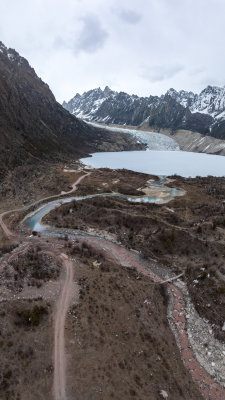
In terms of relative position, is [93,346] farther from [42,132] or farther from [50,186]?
[42,132]

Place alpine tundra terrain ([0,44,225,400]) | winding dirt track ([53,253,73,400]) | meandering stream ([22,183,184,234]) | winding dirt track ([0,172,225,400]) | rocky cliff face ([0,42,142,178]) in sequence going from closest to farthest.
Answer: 1. winding dirt track ([53,253,73,400])
2. winding dirt track ([0,172,225,400])
3. alpine tundra terrain ([0,44,225,400])
4. meandering stream ([22,183,184,234])
5. rocky cliff face ([0,42,142,178])

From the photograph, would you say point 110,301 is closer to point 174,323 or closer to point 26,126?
point 174,323

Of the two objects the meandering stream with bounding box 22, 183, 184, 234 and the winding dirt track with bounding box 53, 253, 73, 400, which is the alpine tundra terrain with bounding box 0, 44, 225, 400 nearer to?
the winding dirt track with bounding box 53, 253, 73, 400

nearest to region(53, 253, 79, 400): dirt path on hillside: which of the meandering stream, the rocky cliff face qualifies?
the meandering stream

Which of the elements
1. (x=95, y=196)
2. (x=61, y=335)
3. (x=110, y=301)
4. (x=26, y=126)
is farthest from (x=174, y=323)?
(x=26, y=126)

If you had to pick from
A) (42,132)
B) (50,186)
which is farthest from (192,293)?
(42,132)

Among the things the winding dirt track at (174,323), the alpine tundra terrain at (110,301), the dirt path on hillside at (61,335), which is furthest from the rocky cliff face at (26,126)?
the dirt path on hillside at (61,335)

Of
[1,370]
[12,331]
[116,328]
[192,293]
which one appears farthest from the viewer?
[192,293]
